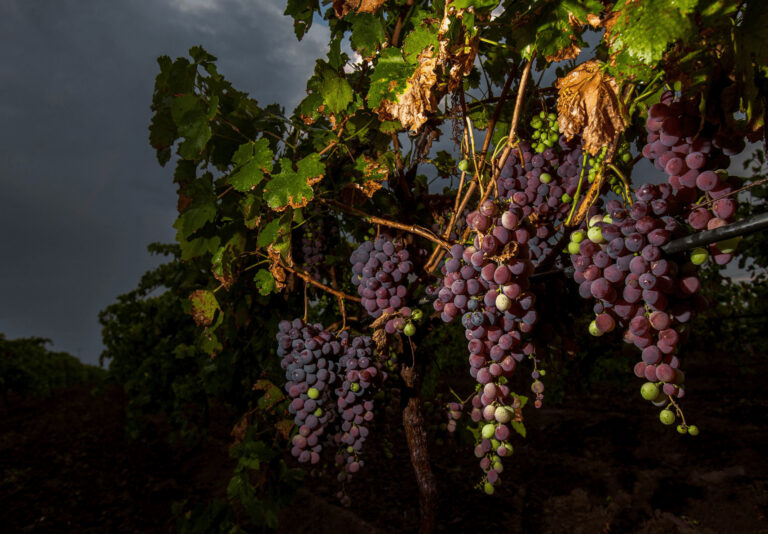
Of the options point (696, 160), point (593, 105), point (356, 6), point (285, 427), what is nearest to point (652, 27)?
point (593, 105)

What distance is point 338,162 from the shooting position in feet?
6.87

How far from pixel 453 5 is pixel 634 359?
7307mm

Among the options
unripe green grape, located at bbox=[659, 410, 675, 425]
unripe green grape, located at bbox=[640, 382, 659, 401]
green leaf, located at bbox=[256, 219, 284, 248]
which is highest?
green leaf, located at bbox=[256, 219, 284, 248]

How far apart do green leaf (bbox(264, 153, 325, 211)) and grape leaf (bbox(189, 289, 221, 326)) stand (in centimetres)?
79

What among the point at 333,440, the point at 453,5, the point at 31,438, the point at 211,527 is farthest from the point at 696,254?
the point at 31,438

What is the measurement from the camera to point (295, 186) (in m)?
1.43

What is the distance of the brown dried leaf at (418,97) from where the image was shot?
3.53 ft

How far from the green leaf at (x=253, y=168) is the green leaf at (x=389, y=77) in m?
0.53

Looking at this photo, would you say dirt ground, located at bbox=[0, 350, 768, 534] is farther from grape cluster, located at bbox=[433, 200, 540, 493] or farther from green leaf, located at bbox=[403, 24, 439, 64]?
green leaf, located at bbox=[403, 24, 439, 64]

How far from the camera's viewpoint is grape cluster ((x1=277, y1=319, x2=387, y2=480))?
1791 mm

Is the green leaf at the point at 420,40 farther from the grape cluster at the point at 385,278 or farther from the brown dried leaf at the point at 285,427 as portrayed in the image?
the brown dried leaf at the point at 285,427

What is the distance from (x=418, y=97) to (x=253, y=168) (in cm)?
72

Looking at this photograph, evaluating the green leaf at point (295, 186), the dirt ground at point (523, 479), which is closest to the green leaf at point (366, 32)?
the green leaf at point (295, 186)

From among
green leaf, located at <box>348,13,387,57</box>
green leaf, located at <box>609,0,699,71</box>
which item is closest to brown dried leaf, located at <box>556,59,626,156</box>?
green leaf, located at <box>609,0,699,71</box>
